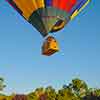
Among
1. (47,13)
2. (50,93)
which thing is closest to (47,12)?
(47,13)

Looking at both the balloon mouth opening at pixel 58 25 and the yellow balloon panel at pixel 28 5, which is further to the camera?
the yellow balloon panel at pixel 28 5

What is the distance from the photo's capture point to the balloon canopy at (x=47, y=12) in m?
27.0

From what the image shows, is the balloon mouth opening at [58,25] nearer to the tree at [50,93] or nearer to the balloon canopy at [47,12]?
the balloon canopy at [47,12]

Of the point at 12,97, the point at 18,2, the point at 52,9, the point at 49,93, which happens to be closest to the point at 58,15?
the point at 52,9

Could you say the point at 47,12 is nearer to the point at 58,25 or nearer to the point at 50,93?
the point at 58,25

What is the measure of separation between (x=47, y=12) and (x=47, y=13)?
89 mm

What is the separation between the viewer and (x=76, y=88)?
70.7m

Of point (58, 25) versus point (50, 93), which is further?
point (50, 93)

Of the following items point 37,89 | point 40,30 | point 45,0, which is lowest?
point 40,30

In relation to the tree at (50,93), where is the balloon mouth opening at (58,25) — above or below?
below

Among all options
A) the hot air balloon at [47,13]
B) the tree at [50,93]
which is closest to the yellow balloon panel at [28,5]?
the hot air balloon at [47,13]

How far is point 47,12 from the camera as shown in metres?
27.3

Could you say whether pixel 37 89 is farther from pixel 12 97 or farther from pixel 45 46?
pixel 45 46

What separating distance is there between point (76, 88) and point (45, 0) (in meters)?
44.2
